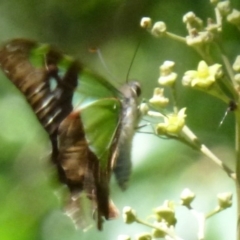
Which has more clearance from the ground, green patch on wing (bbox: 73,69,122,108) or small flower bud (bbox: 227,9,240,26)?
small flower bud (bbox: 227,9,240,26)

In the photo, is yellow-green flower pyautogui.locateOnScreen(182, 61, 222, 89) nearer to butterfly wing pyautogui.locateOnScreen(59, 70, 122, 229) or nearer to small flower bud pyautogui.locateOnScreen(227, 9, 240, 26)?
small flower bud pyautogui.locateOnScreen(227, 9, 240, 26)

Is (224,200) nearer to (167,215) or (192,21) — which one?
(167,215)

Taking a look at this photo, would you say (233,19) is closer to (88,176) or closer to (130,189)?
(88,176)

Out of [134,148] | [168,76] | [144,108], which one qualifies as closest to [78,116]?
[144,108]

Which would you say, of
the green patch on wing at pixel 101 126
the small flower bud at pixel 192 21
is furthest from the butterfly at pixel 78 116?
the small flower bud at pixel 192 21

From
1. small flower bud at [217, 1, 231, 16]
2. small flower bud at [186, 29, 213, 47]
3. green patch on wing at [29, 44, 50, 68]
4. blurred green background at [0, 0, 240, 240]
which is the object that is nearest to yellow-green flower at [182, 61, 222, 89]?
small flower bud at [186, 29, 213, 47]
